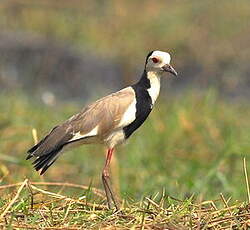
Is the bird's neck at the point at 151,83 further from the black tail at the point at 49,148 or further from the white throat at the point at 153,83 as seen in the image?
the black tail at the point at 49,148

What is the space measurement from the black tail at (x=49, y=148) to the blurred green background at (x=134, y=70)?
3.43m

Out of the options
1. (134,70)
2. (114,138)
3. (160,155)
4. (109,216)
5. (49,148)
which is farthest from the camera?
(134,70)

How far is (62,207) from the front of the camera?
4.66 meters

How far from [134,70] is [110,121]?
11.4 m

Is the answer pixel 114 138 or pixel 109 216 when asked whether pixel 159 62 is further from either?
pixel 109 216

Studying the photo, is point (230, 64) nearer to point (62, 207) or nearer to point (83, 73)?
point (83, 73)

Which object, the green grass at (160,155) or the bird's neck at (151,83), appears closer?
the bird's neck at (151,83)

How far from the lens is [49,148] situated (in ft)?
16.7

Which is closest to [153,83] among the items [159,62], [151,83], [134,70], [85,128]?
[151,83]

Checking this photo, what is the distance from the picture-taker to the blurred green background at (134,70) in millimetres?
9047

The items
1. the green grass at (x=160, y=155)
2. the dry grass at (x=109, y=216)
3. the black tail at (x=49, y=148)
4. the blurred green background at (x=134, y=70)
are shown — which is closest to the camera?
the dry grass at (x=109, y=216)

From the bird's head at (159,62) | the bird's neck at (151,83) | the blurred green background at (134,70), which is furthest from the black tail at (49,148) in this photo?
the blurred green background at (134,70)

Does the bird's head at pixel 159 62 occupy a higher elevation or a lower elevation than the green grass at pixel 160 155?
higher

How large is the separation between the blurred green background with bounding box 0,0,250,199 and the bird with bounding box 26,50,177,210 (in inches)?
134
